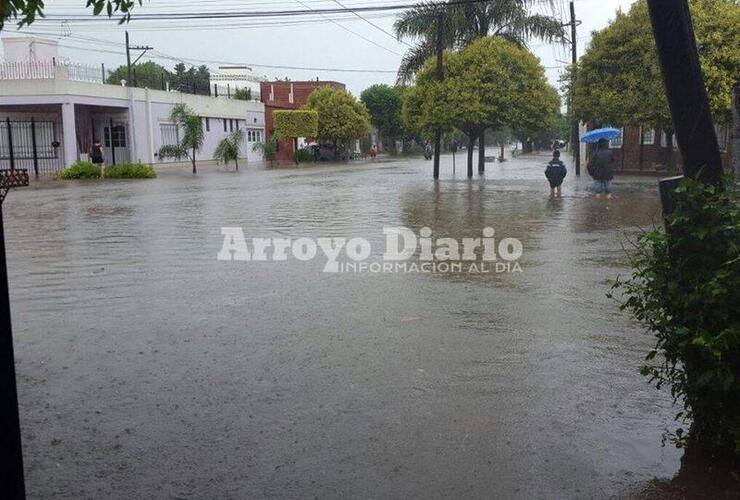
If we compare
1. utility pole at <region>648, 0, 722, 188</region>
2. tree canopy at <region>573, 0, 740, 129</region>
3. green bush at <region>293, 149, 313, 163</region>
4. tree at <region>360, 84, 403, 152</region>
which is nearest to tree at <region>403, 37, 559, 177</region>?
tree canopy at <region>573, 0, 740, 129</region>

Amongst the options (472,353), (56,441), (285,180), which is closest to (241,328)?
(472,353)

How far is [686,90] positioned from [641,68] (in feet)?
78.2

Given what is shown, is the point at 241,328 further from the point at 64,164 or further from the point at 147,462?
the point at 64,164

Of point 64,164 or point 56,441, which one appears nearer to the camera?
point 56,441

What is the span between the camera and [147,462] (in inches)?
169

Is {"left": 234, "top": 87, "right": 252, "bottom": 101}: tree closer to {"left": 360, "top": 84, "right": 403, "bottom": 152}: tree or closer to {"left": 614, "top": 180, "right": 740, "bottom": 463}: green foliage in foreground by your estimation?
{"left": 360, "top": 84, "right": 403, "bottom": 152}: tree

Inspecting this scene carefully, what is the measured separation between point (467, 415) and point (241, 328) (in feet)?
9.50

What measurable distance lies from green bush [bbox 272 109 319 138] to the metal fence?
2022cm

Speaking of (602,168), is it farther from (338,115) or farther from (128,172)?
(338,115)

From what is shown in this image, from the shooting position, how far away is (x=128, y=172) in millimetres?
33719

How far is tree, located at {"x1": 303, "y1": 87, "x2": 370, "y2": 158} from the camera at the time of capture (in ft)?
184

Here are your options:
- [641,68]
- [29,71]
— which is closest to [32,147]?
[29,71]

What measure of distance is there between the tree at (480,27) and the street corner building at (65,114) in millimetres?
15897

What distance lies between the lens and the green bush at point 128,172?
33656 millimetres
